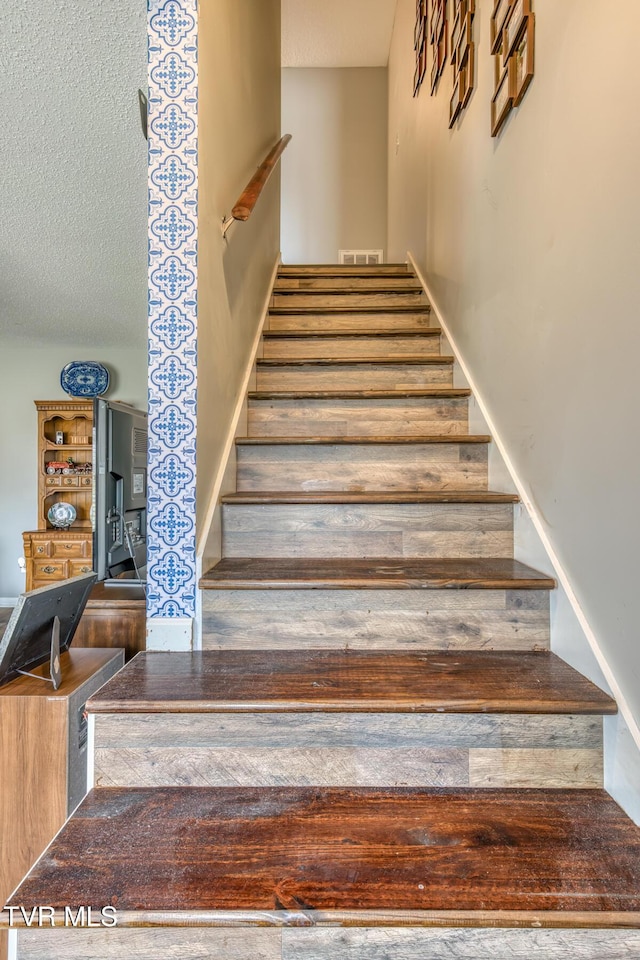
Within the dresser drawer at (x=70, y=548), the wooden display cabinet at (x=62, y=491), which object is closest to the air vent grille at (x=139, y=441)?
the wooden display cabinet at (x=62, y=491)

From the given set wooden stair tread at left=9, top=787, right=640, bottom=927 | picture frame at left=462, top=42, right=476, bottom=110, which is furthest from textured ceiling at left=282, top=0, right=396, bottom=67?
wooden stair tread at left=9, top=787, right=640, bottom=927

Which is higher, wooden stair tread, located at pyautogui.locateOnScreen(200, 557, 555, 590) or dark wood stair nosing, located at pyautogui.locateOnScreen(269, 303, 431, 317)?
dark wood stair nosing, located at pyautogui.locateOnScreen(269, 303, 431, 317)

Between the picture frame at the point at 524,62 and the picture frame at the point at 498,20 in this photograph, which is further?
the picture frame at the point at 498,20

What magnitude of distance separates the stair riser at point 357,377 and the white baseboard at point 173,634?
4.06 ft

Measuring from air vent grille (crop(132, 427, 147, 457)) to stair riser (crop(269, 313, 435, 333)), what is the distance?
1303mm

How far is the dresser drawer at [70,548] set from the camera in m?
4.14

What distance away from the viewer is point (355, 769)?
1.00 metres

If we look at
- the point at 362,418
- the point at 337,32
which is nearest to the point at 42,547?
the point at 362,418

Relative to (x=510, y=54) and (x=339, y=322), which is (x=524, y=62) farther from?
(x=339, y=322)

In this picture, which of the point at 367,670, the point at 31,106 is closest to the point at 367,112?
the point at 31,106

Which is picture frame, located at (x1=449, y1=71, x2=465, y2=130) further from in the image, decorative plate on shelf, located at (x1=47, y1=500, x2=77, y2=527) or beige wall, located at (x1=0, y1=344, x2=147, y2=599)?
decorative plate on shelf, located at (x1=47, y1=500, x2=77, y2=527)

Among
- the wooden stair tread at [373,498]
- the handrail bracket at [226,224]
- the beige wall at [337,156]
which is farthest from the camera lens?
the beige wall at [337,156]

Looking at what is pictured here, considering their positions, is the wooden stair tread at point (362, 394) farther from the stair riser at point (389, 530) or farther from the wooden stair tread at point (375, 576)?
the wooden stair tread at point (375, 576)

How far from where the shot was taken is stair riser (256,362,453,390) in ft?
7.39
